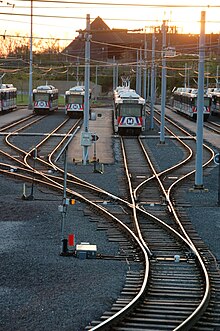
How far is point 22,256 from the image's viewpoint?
536 inches

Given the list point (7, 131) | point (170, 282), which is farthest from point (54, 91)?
point (170, 282)

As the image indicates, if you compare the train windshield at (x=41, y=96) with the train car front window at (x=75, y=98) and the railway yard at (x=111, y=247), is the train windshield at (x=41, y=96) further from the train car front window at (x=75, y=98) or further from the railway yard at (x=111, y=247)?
the railway yard at (x=111, y=247)

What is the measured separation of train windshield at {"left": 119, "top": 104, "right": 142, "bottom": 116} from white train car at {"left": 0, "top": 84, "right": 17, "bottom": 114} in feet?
59.5

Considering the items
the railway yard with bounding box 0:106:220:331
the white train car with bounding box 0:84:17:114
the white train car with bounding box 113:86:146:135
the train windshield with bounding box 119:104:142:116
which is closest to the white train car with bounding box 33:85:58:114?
the white train car with bounding box 0:84:17:114

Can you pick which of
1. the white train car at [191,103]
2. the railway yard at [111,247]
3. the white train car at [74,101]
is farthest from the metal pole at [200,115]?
the white train car at [74,101]

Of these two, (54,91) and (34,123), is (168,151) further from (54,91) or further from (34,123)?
(54,91)

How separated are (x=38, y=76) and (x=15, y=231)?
93.5 m

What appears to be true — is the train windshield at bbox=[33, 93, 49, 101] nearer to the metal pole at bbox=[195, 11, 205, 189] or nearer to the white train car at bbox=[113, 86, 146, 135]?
the white train car at bbox=[113, 86, 146, 135]

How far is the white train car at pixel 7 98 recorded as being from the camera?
60.3 meters

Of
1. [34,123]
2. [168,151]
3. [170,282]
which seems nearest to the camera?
[170,282]

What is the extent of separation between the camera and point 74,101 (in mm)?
60594

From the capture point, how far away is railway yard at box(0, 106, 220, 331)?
10320mm

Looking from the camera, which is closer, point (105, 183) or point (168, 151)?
point (105, 183)

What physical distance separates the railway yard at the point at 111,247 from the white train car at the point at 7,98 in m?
31.1
